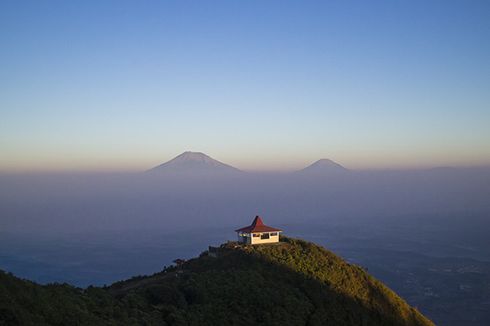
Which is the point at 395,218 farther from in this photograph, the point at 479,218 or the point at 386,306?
the point at 386,306

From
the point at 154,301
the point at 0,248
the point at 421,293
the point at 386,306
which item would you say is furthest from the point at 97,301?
the point at 0,248

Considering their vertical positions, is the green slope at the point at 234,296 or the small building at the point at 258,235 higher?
the small building at the point at 258,235

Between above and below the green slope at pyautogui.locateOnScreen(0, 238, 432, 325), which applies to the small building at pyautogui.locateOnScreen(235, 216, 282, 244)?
above

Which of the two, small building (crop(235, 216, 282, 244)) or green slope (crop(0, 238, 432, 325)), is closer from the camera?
green slope (crop(0, 238, 432, 325))

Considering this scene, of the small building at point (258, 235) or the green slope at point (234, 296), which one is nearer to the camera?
the green slope at point (234, 296)

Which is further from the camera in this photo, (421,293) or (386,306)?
(421,293)

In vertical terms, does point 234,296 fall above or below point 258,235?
below

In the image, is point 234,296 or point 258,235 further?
point 258,235

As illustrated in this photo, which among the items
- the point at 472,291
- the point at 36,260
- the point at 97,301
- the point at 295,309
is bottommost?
the point at 472,291
